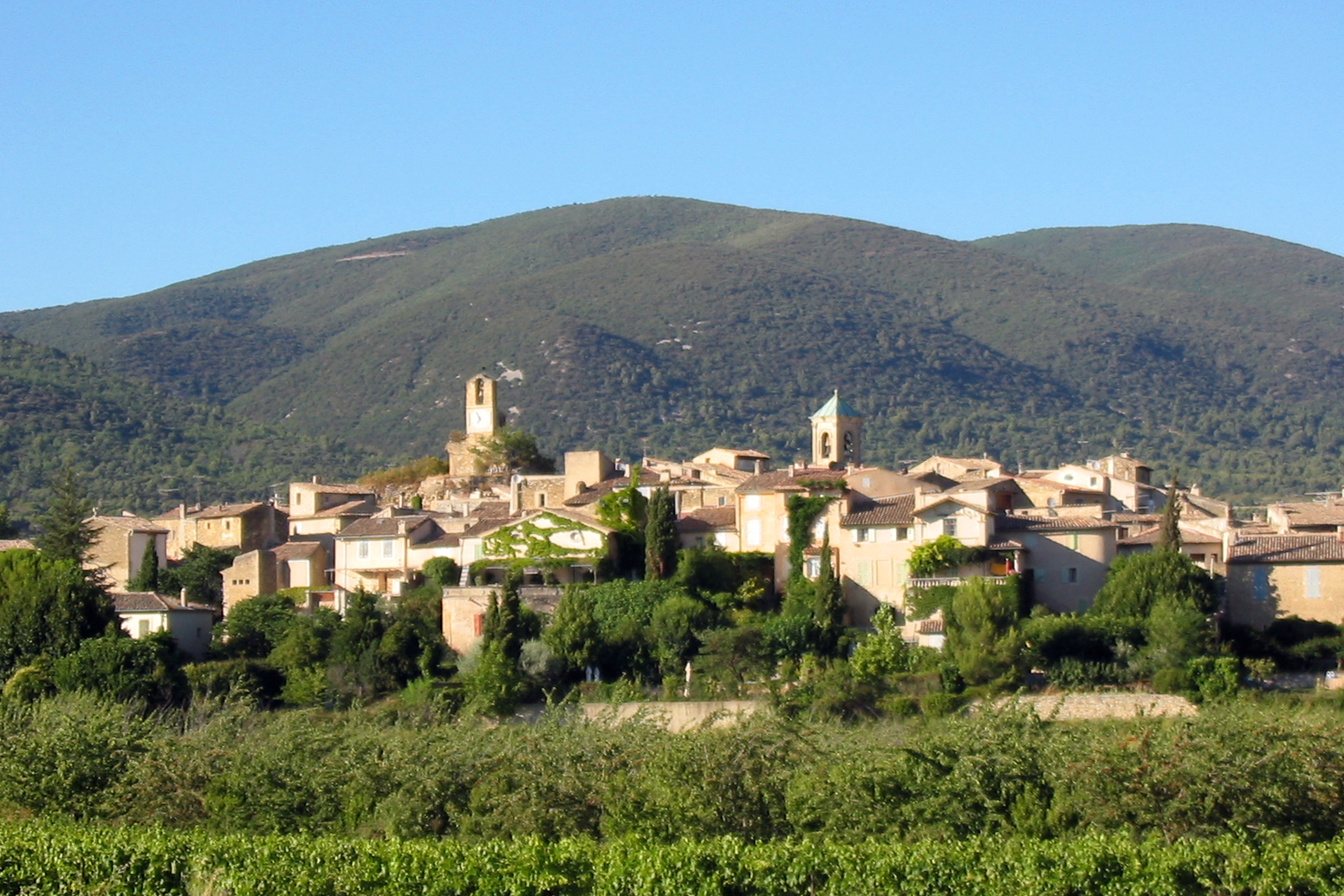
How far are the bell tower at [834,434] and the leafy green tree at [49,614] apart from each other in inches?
1134

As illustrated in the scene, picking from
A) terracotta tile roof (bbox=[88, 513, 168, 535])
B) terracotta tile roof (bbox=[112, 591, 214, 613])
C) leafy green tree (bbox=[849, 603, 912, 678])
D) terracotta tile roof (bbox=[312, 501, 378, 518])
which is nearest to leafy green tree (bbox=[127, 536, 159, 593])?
terracotta tile roof (bbox=[112, 591, 214, 613])

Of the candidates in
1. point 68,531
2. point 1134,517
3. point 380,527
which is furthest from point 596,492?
point 1134,517

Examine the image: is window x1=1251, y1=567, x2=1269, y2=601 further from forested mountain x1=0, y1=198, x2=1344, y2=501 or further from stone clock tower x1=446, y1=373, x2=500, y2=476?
forested mountain x1=0, y1=198, x2=1344, y2=501

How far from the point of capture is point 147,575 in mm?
61531

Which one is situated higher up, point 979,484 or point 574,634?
point 979,484

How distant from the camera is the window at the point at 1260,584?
172 ft

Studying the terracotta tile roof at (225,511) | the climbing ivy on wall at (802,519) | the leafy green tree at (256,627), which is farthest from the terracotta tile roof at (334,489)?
the climbing ivy on wall at (802,519)

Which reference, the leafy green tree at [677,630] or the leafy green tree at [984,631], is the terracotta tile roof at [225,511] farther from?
the leafy green tree at [984,631]

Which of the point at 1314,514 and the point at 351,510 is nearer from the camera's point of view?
the point at 1314,514

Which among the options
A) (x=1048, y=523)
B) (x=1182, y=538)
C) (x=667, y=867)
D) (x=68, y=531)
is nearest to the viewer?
(x=667, y=867)

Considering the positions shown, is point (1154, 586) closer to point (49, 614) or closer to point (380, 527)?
point (380, 527)

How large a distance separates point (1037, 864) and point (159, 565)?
42.3m

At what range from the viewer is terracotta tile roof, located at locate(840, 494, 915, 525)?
2176 inches

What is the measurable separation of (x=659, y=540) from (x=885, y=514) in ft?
20.1
